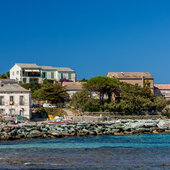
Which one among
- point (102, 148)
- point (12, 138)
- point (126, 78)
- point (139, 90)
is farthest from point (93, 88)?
point (102, 148)

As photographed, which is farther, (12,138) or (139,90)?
(139,90)

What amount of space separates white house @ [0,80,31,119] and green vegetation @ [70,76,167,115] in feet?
37.3

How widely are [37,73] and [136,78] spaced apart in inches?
1023

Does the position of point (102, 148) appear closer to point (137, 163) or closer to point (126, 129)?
point (137, 163)

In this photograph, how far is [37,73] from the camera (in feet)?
284

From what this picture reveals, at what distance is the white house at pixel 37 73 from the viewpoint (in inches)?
3329

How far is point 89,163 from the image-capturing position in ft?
65.4

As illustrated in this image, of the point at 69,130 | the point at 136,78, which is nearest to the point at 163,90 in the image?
the point at 136,78

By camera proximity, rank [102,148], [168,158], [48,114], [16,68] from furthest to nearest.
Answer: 1. [16,68]
2. [48,114]
3. [102,148]
4. [168,158]

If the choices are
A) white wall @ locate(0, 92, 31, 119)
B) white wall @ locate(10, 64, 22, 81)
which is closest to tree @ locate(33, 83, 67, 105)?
white wall @ locate(0, 92, 31, 119)

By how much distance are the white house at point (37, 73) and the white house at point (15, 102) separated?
3695 cm

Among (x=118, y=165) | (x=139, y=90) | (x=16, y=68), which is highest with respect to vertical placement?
(x=16, y=68)

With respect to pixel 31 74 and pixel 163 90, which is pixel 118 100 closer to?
pixel 163 90

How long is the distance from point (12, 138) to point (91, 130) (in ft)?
31.8
